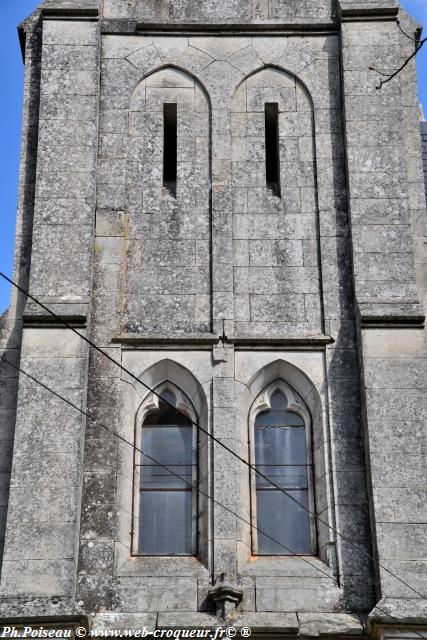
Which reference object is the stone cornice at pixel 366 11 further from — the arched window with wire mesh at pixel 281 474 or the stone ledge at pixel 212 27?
the arched window with wire mesh at pixel 281 474

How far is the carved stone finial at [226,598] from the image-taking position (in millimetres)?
14484

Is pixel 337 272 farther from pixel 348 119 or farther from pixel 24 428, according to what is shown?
pixel 24 428

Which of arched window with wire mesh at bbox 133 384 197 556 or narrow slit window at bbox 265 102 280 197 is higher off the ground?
narrow slit window at bbox 265 102 280 197

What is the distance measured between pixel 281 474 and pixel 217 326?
2.00m

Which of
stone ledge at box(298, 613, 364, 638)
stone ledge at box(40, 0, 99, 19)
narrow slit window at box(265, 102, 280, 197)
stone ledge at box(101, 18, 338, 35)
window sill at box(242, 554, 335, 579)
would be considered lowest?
stone ledge at box(298, 613, 364, 638)

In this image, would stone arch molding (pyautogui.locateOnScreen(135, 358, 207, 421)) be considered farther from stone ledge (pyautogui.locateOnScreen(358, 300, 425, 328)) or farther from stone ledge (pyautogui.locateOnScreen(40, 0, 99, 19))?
stone ledge (pyautogui.locateOnScreen(40, 0, 99, 19))

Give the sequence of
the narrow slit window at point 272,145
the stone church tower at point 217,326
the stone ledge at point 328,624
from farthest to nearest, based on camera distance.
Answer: the narrow slit window at point 272,145, the stone church tower at point 217,326, the stone ledge at point 328,624

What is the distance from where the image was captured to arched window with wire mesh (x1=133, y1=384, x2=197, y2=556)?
15.5m

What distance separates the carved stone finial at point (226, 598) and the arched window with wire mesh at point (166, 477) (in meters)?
0.83

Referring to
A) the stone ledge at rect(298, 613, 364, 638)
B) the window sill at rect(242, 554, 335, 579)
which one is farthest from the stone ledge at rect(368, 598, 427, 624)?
the window sill at rect(242, 554, 335, 579)

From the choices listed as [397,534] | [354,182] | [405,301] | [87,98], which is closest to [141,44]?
[87,98]

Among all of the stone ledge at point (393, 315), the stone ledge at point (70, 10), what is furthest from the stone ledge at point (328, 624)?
the stone ledge at point (70, 10)

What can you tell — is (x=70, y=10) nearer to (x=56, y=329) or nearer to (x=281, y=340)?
(x=56, y=329)

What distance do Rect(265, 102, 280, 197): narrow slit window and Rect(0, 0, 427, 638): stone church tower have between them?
3cm
